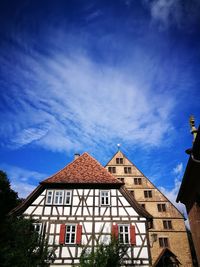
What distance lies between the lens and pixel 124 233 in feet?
51.6

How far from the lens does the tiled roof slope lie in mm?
17673

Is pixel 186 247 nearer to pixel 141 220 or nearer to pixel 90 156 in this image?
pixel 141 220

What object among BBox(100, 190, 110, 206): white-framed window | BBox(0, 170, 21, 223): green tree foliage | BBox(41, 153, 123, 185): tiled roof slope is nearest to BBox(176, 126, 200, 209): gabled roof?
BBox(100, 190, 110, 206): white-framed window

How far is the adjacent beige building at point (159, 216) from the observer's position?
2167 cm

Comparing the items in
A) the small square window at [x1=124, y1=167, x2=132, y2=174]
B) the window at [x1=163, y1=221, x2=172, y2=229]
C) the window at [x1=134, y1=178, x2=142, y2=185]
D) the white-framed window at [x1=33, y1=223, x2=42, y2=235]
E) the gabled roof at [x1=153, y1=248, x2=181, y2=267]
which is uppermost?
the small square window at [x1=124, y1=167, x2=132, y2=174]

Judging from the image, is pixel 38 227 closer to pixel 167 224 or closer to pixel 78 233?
pixel 78 233

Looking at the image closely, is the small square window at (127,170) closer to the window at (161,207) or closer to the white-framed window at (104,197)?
the window at (161,207)

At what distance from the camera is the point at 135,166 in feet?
88.3

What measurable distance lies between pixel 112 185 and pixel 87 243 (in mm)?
4683

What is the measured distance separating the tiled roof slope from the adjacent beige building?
7016 millimetres

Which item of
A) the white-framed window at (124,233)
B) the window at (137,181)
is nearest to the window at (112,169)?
the window at (137,181)

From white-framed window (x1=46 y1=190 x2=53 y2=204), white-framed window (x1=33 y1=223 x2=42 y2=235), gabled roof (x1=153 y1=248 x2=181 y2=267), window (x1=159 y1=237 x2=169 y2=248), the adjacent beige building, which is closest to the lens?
white-framed window (x1=33 y1=223 x2=42 y2=235)

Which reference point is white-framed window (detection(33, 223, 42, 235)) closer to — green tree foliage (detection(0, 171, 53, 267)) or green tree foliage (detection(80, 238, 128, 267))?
green tree foliage (detection(0, 171, 53, 267))

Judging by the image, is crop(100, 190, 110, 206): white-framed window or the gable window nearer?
crop(100, 190, 110, 206): white-framed window
